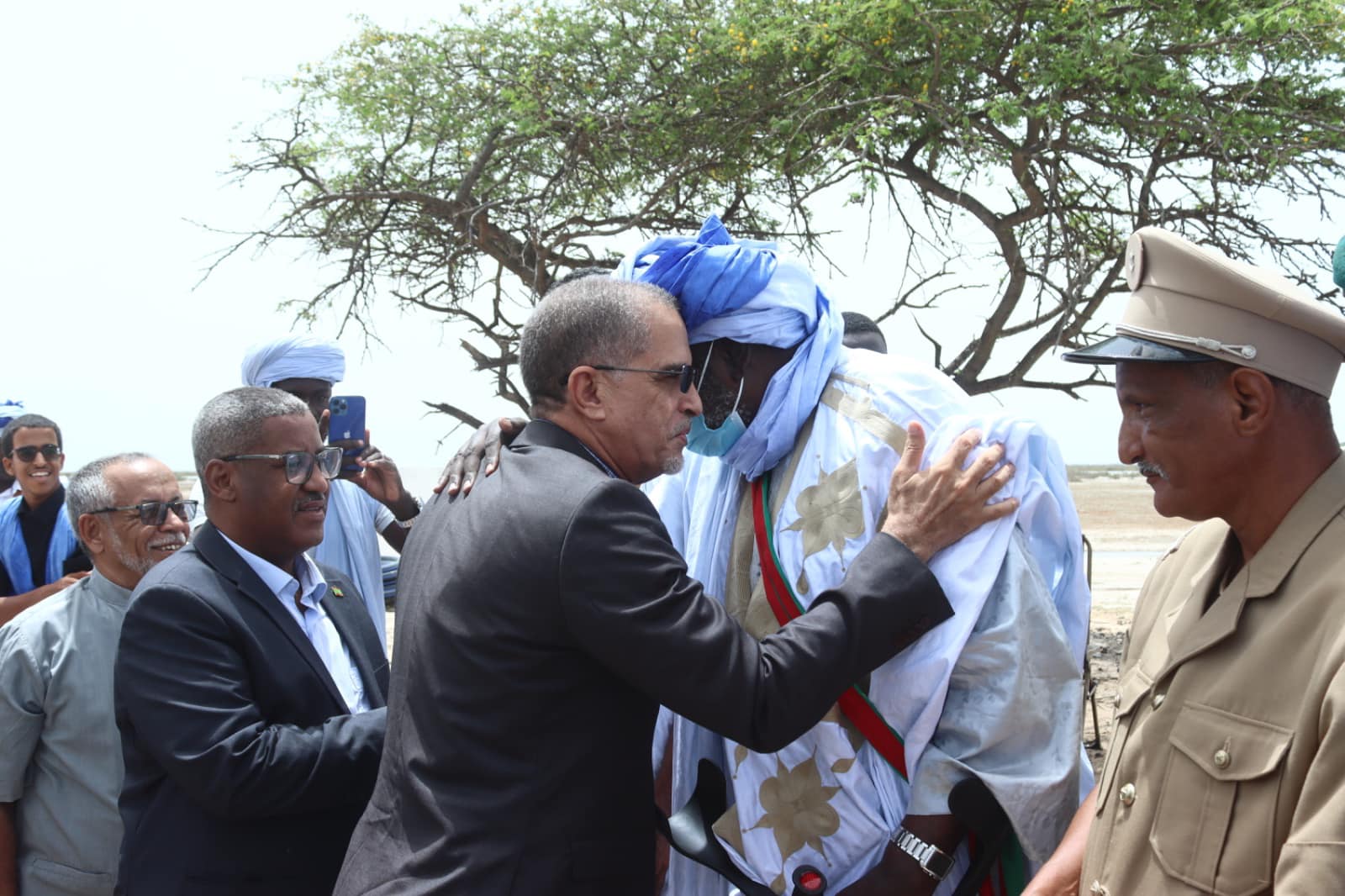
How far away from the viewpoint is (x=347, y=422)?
4.25 metres

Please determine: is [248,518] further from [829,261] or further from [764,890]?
[829,261]

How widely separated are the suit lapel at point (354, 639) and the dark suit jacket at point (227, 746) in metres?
0.28

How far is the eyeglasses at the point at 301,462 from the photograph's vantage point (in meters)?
2.99

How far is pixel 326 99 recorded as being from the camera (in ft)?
32.0

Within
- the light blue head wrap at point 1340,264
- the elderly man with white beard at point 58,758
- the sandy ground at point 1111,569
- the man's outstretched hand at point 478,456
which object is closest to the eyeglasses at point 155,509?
the elderly man with white beard at point 58,758

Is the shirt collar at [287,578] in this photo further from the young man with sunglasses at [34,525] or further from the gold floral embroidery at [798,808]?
the young man with sunglasses at [34,525]

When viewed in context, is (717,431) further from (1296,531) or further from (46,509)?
(46,509)

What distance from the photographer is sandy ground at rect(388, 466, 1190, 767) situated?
8250 millimetres

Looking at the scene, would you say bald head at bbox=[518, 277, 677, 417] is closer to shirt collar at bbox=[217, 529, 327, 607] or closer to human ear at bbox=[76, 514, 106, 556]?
shirt collar at bbox=[217, 529, 327, 607]

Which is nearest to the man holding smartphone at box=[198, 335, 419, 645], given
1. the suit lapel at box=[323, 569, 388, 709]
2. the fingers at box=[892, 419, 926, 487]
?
the suit lapel at box=[323, 569, 388, 709]

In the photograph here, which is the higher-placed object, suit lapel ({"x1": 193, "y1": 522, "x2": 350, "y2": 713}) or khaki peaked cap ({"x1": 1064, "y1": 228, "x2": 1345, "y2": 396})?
khaki peaked cap ({"x1": 1064, "y1": 228, "x2": 1345, "y2": 396})

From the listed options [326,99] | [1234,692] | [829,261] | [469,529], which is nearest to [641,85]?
[829,261]

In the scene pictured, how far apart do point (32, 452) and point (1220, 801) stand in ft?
17.8

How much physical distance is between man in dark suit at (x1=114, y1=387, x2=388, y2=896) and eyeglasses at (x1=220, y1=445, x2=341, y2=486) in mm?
96
